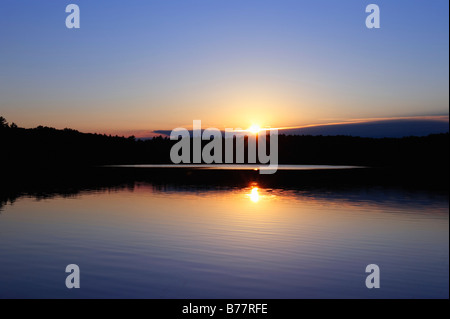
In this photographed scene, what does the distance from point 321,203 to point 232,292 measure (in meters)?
29.0

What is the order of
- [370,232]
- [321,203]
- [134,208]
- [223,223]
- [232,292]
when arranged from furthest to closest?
[321,203], [134,208], [223,223], [370,232], [232,292]

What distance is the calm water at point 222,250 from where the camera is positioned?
628 inches

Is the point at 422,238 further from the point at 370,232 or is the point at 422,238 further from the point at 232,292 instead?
the point at 232,292

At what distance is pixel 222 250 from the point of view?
22.1 m

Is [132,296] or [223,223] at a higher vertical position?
[223,223]

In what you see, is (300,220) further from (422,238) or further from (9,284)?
(9,284)

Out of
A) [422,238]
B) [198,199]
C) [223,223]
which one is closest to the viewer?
[422,238]

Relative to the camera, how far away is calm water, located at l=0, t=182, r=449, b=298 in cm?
1595

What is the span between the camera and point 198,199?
4697cm
